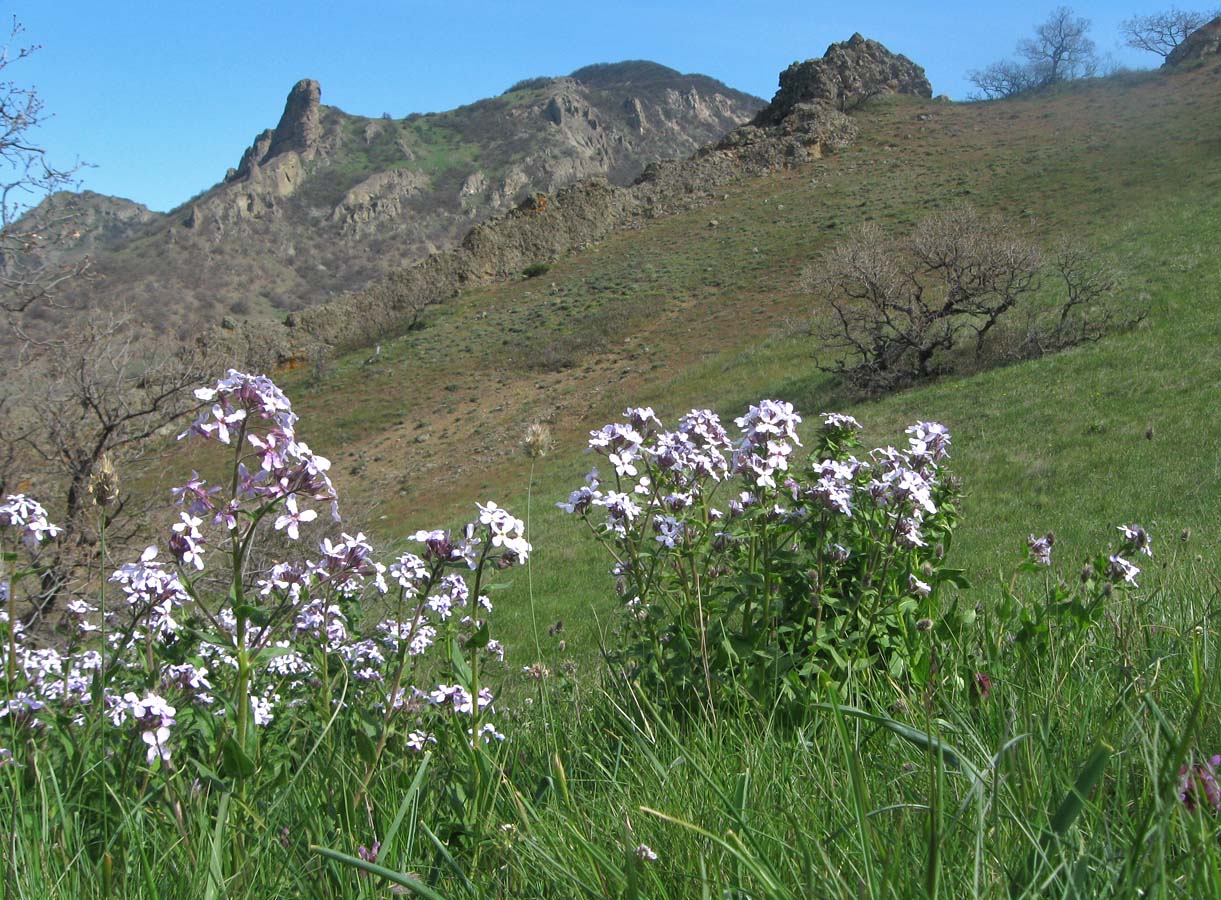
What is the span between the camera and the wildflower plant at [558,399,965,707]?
2582 millimetres

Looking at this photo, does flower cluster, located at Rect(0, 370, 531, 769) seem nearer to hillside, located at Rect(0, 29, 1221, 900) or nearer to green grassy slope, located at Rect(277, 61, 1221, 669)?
hillside, located at Rect(0, 29, 1221, 900)

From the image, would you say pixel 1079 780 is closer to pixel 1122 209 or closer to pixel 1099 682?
pixel 1099 682

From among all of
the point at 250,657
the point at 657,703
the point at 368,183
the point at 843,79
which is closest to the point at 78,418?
the point at 657,703

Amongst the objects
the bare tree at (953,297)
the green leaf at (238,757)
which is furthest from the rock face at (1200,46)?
the green leaf at (238,757)

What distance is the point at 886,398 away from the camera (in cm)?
1639

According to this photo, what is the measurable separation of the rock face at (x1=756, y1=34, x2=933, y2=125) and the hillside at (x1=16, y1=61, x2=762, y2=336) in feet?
159

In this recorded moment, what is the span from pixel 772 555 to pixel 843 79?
6010 cm

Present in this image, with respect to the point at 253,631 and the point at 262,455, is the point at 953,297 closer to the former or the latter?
the point at 253,631

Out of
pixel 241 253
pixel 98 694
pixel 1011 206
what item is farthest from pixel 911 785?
pixel 241 253

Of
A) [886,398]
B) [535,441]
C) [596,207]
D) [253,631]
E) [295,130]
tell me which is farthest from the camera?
[295,130]

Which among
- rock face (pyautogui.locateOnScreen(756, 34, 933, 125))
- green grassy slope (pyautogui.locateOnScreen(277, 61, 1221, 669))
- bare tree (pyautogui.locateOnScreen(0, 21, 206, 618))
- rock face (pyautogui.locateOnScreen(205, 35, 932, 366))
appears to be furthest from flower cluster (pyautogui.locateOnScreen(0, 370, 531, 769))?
rock face (pyautogui.locateOnScreen(756, 34, 933, 125))

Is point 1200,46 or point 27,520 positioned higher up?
point 1200,46

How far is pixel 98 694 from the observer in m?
2.12

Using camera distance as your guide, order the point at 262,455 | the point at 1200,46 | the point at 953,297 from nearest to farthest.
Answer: the point at 262,455 < the point at 953,297 < the point at 1200,46
